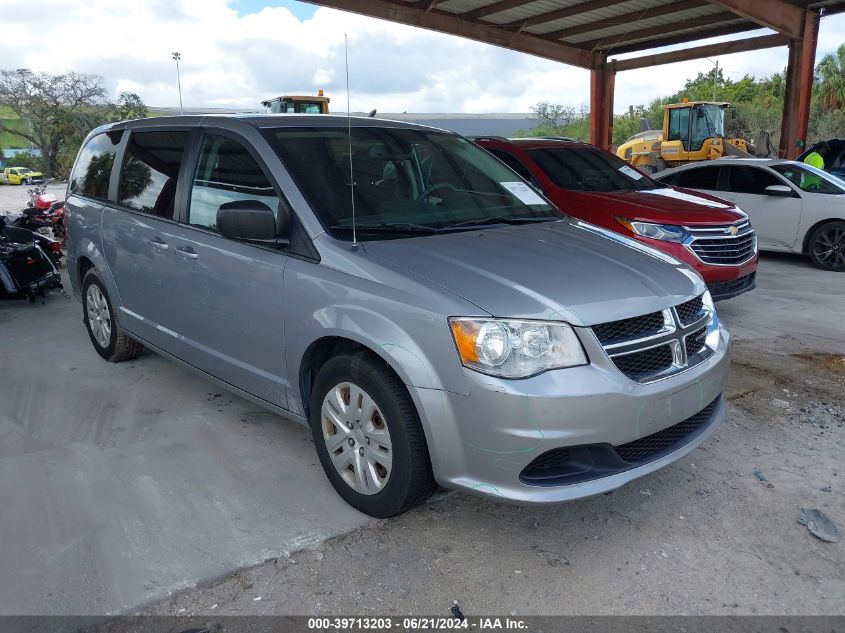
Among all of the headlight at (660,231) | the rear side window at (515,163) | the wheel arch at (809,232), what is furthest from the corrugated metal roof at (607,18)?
the headlight at (660,231)

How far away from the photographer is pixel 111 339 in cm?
504

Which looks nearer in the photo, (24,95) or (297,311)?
(297,311)

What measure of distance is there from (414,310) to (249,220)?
969 mm

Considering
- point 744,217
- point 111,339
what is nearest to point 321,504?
point 111,339

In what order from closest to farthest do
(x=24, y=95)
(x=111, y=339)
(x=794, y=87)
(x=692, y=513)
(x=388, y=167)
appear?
1. (x=692, y=513)
2. (x=388, y=167)
3. (x=111, y=339)
4. (x=794, y=87)
5. (x=24, y=95)

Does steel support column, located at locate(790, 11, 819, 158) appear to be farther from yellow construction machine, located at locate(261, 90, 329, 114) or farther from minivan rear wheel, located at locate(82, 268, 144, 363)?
minivan rear wheel, located at locate(82, 268, 144, 363)

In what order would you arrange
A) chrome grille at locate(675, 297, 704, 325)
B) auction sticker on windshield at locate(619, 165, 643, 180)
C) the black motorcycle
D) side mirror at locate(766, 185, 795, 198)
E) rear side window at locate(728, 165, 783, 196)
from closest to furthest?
chrome grille at locate(675, 297, 704, 325), the black motorcycle, auction sticker on windshield at locate(619, 165, 643, 180), side mirror at locate(766, 185, 795, 198), rear side window at locate(728, 165, 783, 196)

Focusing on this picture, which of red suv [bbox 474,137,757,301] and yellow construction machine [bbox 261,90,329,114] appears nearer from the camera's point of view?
red suv [bbox 474,137,757,301]

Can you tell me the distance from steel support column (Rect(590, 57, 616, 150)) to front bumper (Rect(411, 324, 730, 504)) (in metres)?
17.7

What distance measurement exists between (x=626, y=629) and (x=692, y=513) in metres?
0.90

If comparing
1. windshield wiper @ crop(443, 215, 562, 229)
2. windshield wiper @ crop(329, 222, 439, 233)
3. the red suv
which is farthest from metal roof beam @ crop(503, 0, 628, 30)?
windshield wiper @ crop(329, 222, 439, 233)

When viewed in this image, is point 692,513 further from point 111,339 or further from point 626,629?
point 111,339

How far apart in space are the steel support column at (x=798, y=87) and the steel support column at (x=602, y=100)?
15.9ft

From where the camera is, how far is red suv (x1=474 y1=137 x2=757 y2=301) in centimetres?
607
